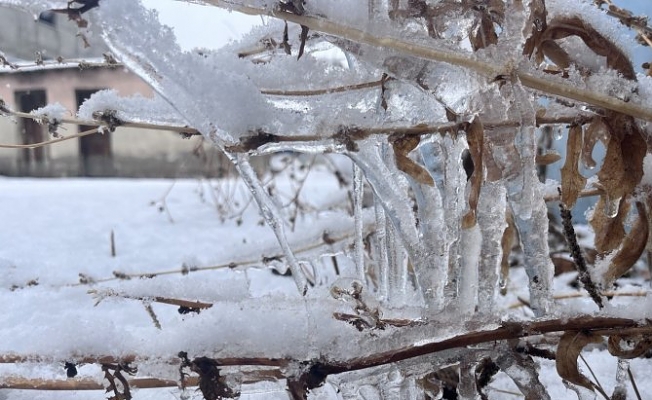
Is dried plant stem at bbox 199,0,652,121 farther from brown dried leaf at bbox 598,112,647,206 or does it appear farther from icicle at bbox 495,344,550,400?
icicle at bbox 495,344,550,400

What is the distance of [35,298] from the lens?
1.54m

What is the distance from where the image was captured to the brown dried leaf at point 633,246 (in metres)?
0.84

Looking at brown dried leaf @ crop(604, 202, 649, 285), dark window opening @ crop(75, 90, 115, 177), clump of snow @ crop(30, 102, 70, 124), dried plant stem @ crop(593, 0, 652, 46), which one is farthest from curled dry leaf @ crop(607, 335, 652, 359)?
dark window opening @ crop(75, 90, 115, 177)

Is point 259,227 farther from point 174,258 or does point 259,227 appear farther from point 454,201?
point 454,201

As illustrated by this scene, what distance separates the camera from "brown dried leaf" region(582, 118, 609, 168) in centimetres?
81

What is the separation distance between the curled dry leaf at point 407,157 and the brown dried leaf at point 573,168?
23 cm

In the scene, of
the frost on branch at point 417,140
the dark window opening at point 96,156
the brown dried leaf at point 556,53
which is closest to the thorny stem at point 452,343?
the frost on branch at point 417,140

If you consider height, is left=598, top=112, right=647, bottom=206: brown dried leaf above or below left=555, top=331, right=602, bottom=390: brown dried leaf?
above

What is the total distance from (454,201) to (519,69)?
23 cm

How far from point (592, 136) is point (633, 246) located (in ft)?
0.54

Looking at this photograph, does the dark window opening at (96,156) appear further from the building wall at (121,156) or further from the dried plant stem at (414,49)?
the dried plant stem at (414,49)

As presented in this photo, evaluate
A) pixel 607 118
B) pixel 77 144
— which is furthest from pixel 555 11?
pixel 77 144

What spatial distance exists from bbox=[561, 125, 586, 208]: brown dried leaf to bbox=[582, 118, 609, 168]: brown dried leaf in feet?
0.06

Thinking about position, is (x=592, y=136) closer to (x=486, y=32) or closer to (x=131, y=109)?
(x=486, y=32)
